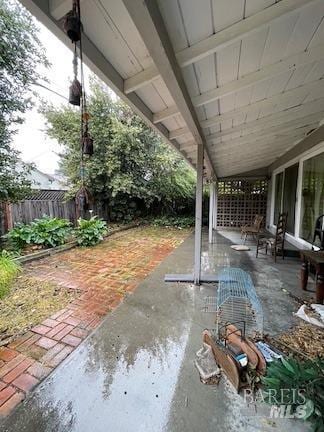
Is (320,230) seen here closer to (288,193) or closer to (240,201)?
(288,193)

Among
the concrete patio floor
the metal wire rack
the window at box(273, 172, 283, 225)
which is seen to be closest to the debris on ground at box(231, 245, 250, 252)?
the window at box(273, 172, 283, 225)

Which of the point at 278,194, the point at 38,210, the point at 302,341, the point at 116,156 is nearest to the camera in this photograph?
the point at 302,341

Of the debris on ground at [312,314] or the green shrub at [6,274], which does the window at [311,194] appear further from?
the green shrub at [6,274]

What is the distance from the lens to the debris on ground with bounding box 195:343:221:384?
1595 millimetres

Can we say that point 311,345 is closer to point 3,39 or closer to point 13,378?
point 13,378

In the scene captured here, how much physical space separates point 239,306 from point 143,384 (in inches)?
56.1

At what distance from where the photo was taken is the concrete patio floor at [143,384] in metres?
1.30

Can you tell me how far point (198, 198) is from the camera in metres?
3.21

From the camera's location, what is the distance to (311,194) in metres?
4.09

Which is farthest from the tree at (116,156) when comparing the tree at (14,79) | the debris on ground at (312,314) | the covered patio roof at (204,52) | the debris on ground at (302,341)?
the debris on ground at (302,341)

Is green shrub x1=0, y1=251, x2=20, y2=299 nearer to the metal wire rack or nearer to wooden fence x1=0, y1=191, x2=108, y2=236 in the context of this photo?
wooden fence x1=0, y1=191, x2=108, y2=236

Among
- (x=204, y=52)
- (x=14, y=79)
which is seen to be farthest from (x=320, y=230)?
(x=14, y=79)

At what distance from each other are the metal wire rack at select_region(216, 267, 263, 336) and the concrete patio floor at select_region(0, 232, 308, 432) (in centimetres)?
14

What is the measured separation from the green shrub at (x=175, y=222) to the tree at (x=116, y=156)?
3.43ft
